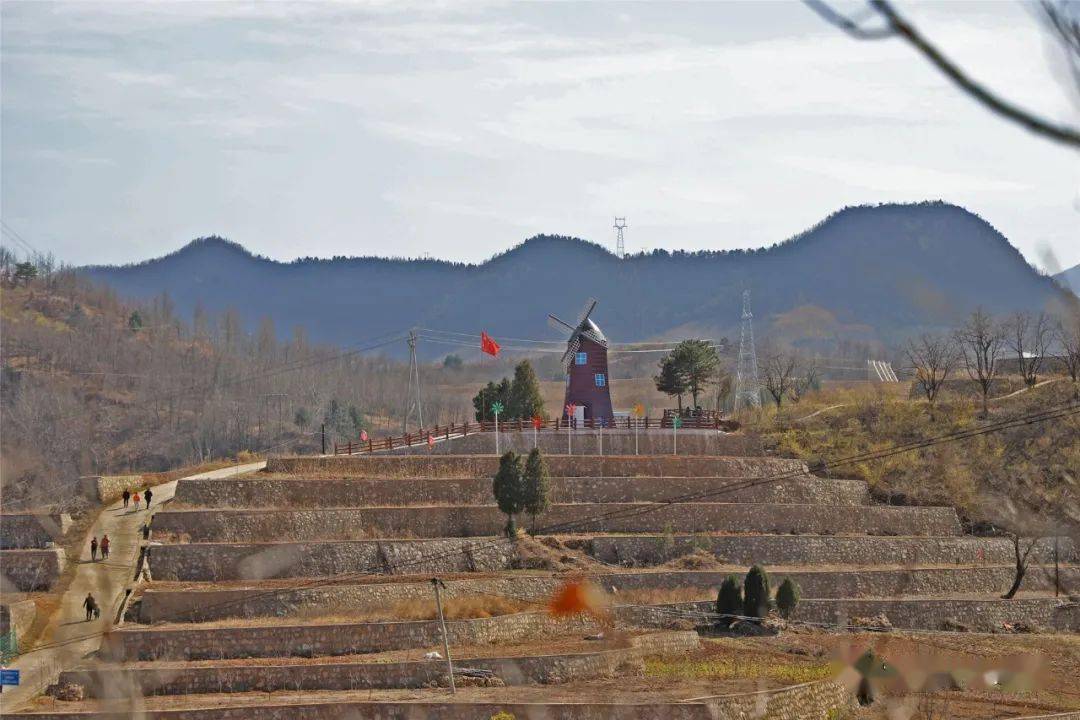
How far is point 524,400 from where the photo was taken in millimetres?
57031

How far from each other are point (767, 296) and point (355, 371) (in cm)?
5270

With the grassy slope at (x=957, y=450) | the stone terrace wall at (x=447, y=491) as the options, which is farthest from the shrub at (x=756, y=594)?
the grassy slope at (x=957, y=450)

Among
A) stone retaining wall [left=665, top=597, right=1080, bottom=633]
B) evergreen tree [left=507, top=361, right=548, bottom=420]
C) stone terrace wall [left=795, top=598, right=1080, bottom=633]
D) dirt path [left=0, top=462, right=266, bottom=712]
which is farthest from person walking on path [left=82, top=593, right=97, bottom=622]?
evergreen tree [left=507, top=361, right=548, bottom=420]

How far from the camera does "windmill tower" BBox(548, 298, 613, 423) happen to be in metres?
59.2

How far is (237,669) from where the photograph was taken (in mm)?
30734

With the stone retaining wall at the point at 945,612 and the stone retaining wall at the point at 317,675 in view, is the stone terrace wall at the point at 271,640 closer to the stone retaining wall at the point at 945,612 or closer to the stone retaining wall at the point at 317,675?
the stone retaining wall at the point at 317,675

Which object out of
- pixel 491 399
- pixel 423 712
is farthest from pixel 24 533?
pixel 491 399

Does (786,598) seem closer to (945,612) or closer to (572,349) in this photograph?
(945,612)

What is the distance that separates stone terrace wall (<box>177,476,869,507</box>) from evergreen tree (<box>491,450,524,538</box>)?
3.42 meters

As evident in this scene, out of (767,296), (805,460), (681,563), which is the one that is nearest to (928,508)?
(805,460)

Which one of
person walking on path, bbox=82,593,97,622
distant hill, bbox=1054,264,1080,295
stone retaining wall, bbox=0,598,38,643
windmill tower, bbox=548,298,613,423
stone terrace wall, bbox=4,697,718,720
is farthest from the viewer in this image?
windmill tower, bbox=548,298,613,423

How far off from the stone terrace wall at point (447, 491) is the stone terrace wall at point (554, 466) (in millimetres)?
1069

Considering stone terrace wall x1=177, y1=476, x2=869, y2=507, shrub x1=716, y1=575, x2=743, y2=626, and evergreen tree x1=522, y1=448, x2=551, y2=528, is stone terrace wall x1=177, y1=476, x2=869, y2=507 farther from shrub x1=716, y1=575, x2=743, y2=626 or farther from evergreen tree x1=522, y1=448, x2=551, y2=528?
→ shrub x1=716, y1=575, x2=743, y2=626

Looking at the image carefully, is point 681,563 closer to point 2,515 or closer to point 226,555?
point 226,555
